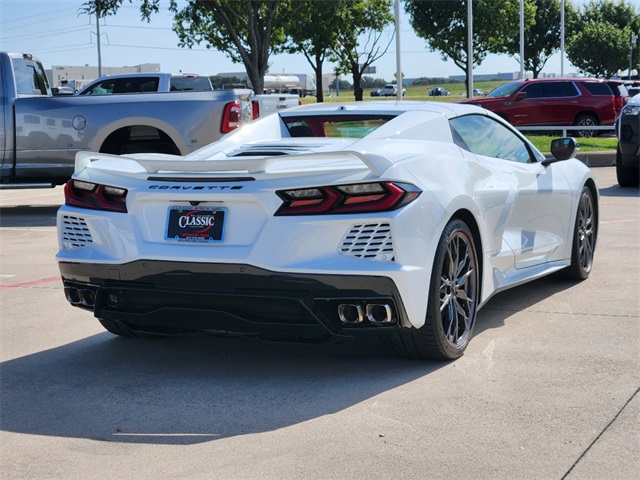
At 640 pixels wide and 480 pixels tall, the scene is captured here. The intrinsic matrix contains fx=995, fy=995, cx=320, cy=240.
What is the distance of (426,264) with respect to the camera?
192 inches

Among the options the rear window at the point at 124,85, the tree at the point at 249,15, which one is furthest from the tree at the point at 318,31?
the rear window at the point at 124,85

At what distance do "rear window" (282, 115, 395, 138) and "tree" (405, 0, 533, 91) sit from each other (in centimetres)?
5828

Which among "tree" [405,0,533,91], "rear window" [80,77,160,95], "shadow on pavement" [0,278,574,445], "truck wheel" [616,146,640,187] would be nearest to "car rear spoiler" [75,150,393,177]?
"shadow on pavement" [0,278,574,445]

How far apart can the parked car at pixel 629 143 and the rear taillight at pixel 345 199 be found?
32.7 ft

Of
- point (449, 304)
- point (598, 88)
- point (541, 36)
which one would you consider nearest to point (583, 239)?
point (449, 304)

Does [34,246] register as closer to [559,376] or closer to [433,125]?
[433,125]

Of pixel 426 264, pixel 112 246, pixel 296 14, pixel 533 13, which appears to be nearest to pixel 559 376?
pixel 426 264

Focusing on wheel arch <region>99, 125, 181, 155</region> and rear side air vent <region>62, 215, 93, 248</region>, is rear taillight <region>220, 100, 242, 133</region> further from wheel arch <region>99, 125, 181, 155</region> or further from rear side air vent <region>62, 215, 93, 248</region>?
rear side air vent <region>62, 215, 93, 248</region>

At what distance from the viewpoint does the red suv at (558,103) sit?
1071 inches

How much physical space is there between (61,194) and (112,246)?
11.8 metres

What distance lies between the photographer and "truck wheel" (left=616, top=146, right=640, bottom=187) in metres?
14.4

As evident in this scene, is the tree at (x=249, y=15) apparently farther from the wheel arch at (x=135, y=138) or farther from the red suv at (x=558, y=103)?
the wheel arch at (x=135, y=138)

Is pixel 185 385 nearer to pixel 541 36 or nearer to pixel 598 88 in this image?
pixel 598 88

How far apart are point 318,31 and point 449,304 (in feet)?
173
